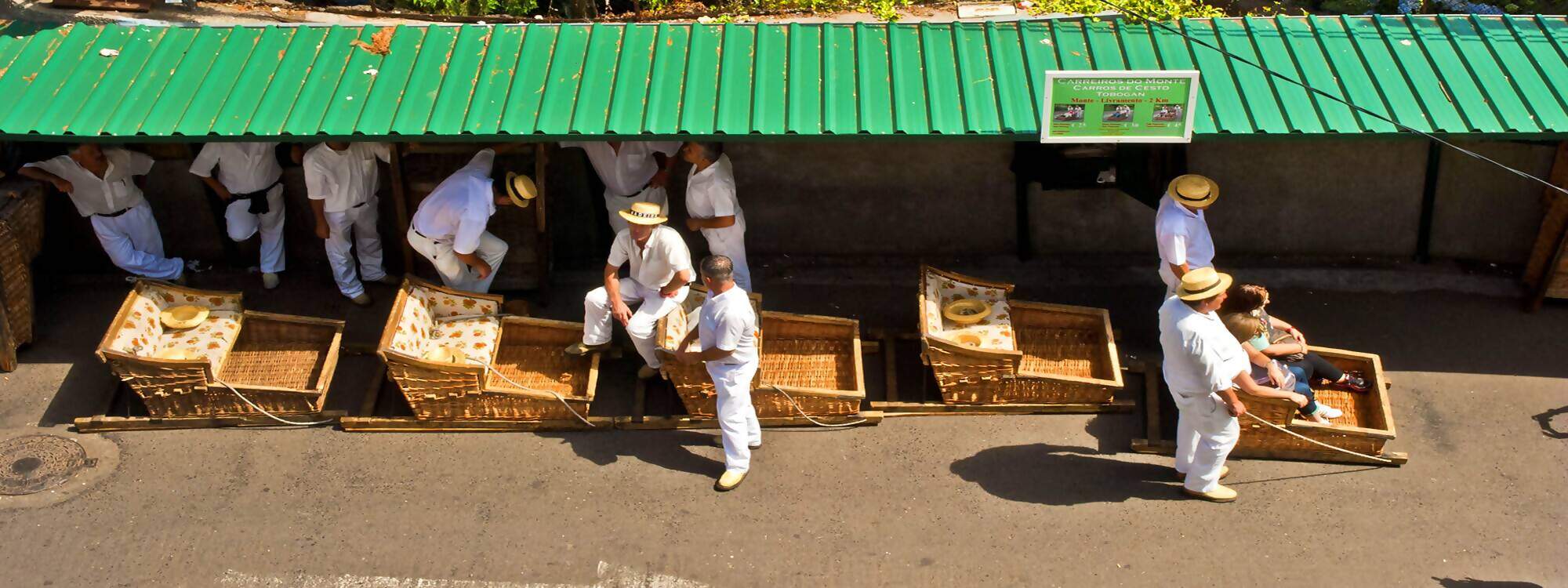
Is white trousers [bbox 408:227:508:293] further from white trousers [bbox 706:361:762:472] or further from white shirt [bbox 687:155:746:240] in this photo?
white trousers [bbox 706:361:762:472]

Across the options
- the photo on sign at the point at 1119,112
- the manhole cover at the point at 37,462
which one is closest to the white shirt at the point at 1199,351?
the photo on sign at the point at 1119,112

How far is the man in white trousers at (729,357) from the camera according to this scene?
7.50 metres

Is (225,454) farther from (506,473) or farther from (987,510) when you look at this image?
(987,510)

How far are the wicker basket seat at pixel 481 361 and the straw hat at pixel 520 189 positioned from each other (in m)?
0.72

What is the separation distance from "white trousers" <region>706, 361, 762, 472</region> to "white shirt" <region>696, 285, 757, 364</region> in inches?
4.0

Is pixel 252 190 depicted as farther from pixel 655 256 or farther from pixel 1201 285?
pixel 1201 285

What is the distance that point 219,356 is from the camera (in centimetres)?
882

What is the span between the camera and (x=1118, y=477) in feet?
26.5

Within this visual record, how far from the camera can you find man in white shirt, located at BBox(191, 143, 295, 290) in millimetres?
9469

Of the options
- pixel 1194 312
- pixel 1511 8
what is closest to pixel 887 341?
pixel 1194 312

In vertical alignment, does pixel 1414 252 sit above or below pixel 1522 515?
above

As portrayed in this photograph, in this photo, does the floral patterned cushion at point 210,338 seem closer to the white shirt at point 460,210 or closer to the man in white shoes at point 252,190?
the man in white shoes at point 252,190

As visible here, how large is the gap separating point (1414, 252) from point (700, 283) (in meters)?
5.57

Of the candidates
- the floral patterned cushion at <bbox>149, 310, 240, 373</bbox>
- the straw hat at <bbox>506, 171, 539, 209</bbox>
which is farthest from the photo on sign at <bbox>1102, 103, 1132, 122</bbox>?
the floral patterned cushion at <bbox>149, 310, 240, 373</bbox>
